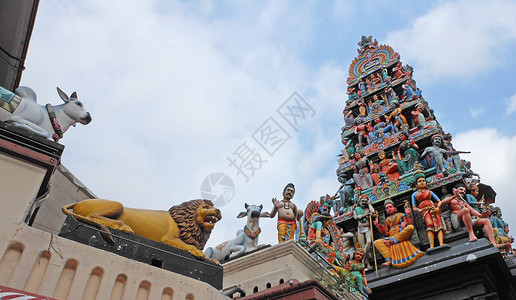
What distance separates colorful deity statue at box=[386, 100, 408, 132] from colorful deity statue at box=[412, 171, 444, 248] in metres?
5.68

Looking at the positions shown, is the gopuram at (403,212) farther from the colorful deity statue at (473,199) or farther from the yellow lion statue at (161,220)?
the yellow lion statue at (161,220)

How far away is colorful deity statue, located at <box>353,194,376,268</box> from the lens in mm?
17409

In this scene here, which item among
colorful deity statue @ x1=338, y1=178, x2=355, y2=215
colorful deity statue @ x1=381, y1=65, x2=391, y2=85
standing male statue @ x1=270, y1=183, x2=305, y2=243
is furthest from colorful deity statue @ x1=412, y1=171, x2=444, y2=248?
colorful deity statue @ x1=381, y1=65, x2=391, y2=85

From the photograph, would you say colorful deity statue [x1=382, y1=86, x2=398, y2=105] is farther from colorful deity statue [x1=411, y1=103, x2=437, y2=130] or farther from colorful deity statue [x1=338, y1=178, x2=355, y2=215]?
colorful deity statue [x1=338, y1=178, x2=355, y2=215]

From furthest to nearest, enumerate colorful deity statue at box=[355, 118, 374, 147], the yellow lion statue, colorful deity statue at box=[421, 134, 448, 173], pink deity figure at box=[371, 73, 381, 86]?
pink deity figure at box=[371, 73, 381, 86], colorful deity statue at box=[355, 118, 374, 147], colorful deity statue at box=[421, 134, 448, 173], the yellow lion statue

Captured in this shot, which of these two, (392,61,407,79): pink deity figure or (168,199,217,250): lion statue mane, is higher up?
(392,61,407,79): pink deity figure

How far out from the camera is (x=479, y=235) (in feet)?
50.1

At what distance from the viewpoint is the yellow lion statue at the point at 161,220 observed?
589 cm

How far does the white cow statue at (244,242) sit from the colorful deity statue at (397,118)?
1582 cm

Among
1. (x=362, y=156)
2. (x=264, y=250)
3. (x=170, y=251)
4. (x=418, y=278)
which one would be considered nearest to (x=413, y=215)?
(x=418, y=278)

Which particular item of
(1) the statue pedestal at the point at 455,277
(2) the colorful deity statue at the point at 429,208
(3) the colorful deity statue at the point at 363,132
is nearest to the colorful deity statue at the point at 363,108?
(3) the colorful deity statue at the point at 363,132

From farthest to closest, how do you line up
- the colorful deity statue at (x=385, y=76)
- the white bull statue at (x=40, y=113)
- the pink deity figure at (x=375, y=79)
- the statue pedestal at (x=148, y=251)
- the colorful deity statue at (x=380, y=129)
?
the pink deity figure at (x=375, y=79)
the colorful deity statue at (x=385, y=76)
the colorful deity statue at (x=380, y=129)
the white bull statue at (x=40, y=113)
the statue pedestal at (x=148, y=251)

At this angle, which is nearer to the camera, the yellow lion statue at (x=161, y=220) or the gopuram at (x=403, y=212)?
the yellow lion statue at (x=161, y=220)

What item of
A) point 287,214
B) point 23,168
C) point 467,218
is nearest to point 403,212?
point 467,218
